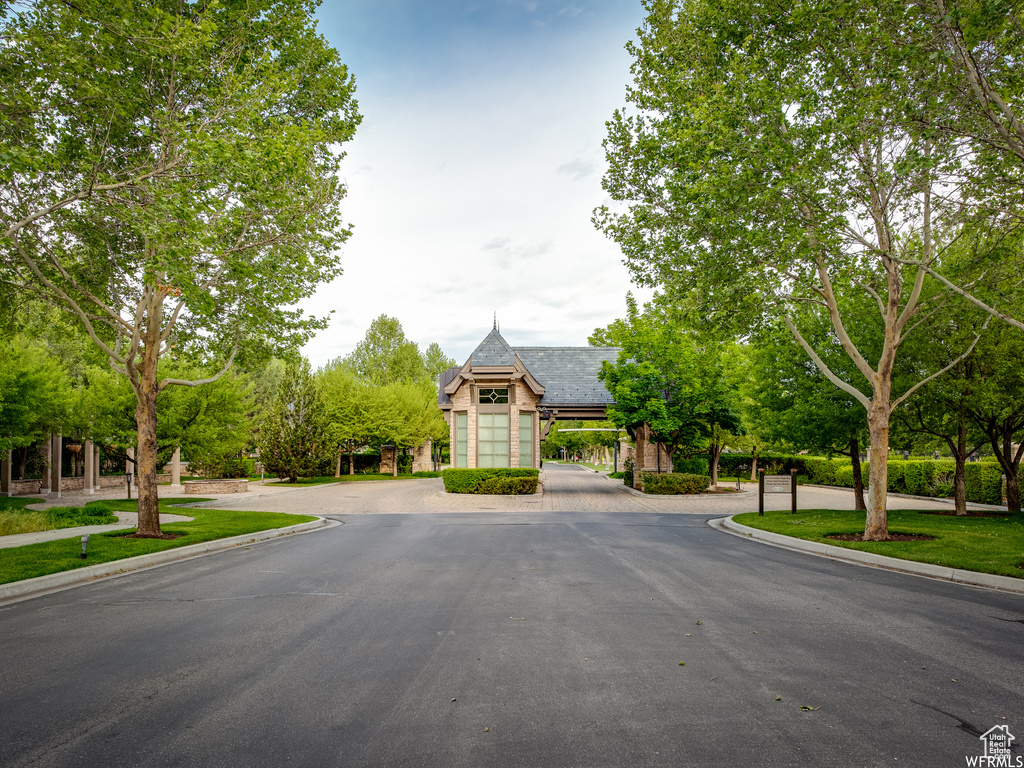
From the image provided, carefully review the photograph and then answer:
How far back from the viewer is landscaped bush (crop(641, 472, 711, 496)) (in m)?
27.4

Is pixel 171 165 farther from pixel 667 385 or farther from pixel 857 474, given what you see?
pixel 667 385

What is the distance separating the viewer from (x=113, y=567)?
395 inches

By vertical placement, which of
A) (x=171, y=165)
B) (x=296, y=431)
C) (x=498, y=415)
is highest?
(x=171, y=165)

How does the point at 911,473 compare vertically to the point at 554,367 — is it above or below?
below

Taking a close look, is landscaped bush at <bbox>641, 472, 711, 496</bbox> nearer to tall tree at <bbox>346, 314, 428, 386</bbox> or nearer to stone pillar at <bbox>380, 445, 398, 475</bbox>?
stone pillar at <bbox>380, 445, 398, 475</bbox>

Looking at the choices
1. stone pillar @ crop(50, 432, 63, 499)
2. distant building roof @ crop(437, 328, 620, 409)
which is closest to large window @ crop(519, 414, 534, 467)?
distant building roof @ crop(437, 328, 620, 409)

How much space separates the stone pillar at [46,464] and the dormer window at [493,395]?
1975 cm

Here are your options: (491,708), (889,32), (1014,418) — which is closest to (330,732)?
(491,708)

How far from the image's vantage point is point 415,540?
43.8ft

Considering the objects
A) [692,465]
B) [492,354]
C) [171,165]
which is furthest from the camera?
[692,465]

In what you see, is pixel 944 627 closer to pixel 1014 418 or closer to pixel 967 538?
pixel 967 538

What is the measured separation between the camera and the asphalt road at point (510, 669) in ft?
12.7

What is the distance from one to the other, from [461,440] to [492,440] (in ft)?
6.10

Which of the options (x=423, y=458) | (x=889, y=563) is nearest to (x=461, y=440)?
(x=889, y=563)
